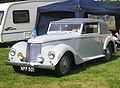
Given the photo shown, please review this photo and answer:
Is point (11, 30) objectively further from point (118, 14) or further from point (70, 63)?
point (70, 63)

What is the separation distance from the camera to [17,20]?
56.2 feet

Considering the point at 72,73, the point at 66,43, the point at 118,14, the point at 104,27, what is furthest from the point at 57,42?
the point at 118,14

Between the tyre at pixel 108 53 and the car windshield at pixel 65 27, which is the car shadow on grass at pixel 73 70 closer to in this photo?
the tyre at pixel 108 53

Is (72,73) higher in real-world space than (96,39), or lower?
lower

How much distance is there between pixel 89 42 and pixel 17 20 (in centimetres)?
738

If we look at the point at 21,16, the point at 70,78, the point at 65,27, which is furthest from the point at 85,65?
the point at 21,16

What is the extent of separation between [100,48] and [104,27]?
1.00 metres

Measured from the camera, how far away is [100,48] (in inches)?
439

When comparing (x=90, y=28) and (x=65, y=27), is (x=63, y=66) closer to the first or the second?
(x=65, y=27)

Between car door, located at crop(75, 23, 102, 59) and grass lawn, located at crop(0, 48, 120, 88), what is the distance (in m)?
0.49

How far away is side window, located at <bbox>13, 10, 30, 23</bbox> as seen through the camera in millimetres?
16973

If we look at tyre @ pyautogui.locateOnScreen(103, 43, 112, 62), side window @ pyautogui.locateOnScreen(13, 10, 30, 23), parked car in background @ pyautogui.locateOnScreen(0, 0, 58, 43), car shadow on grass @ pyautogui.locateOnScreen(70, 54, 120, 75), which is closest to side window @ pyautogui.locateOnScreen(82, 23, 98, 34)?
tyre @ pyautogui.locateOnScreen(103, 43, 112, 62)

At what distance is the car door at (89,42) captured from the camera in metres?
10.1

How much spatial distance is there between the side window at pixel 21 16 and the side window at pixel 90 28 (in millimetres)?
6696
